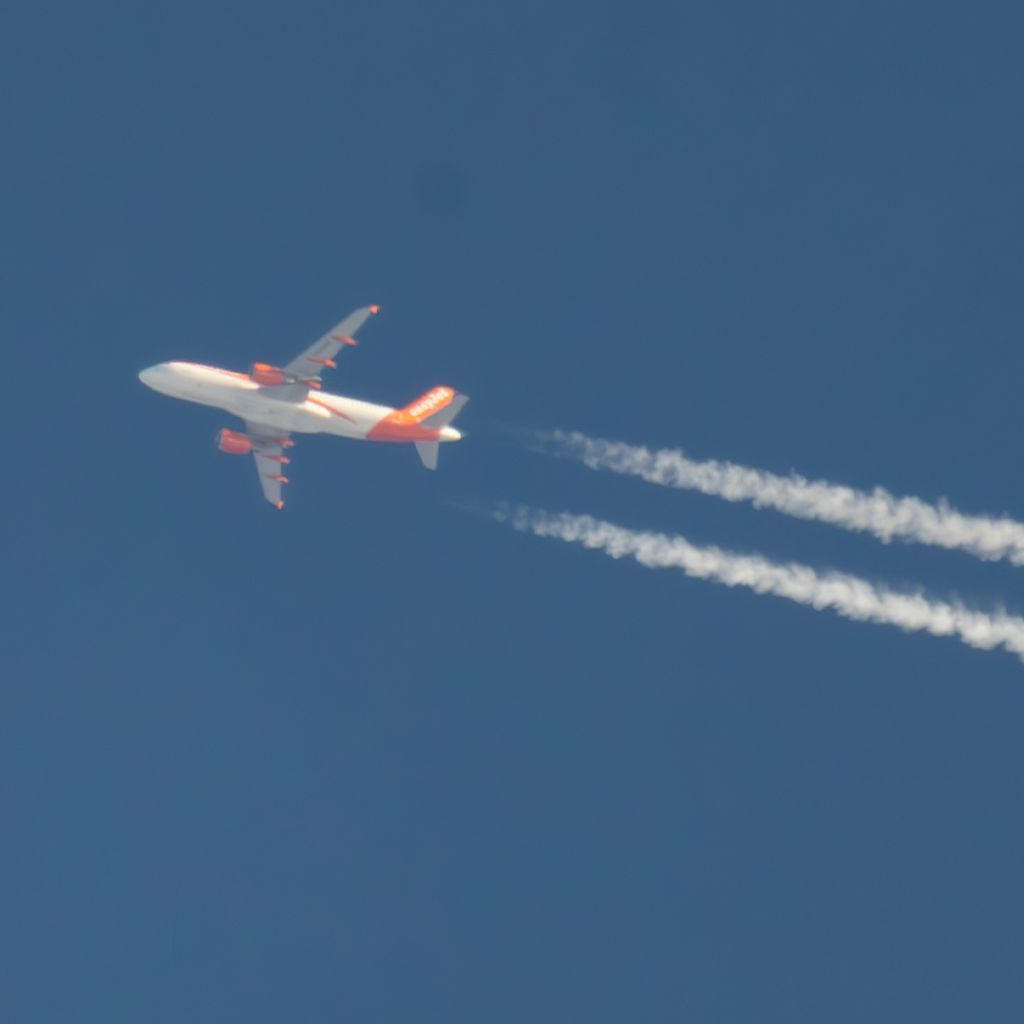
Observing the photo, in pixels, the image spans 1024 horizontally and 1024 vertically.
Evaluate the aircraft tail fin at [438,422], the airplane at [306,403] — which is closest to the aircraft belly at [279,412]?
the airplane at [306,403]

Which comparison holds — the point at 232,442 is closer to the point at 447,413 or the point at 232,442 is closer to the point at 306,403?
the point at 306,403

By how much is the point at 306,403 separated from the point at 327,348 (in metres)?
3.16

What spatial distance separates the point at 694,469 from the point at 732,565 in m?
5.43

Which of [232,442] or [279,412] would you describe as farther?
[232,442]

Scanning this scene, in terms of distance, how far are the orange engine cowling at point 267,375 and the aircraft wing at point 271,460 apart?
5.23 metres

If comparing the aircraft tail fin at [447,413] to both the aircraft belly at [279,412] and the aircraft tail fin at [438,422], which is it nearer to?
the aircraft tail fin at [438,422]

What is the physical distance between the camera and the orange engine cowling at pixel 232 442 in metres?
80.1

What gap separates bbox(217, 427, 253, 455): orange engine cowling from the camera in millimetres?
80062

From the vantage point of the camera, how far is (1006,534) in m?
74.2

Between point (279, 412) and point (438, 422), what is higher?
point (438, 422)

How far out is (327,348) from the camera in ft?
248

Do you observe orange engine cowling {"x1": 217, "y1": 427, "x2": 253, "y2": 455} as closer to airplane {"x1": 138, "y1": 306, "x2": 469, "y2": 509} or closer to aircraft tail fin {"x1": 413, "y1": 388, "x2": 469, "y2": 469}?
airplane {"x1": 138, "y1": 306, "x2": 469, "y2": 509}

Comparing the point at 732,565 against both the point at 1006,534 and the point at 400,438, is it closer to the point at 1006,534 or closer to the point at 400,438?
the point at 1006,534

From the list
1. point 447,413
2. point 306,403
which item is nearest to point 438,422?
point 447,413
